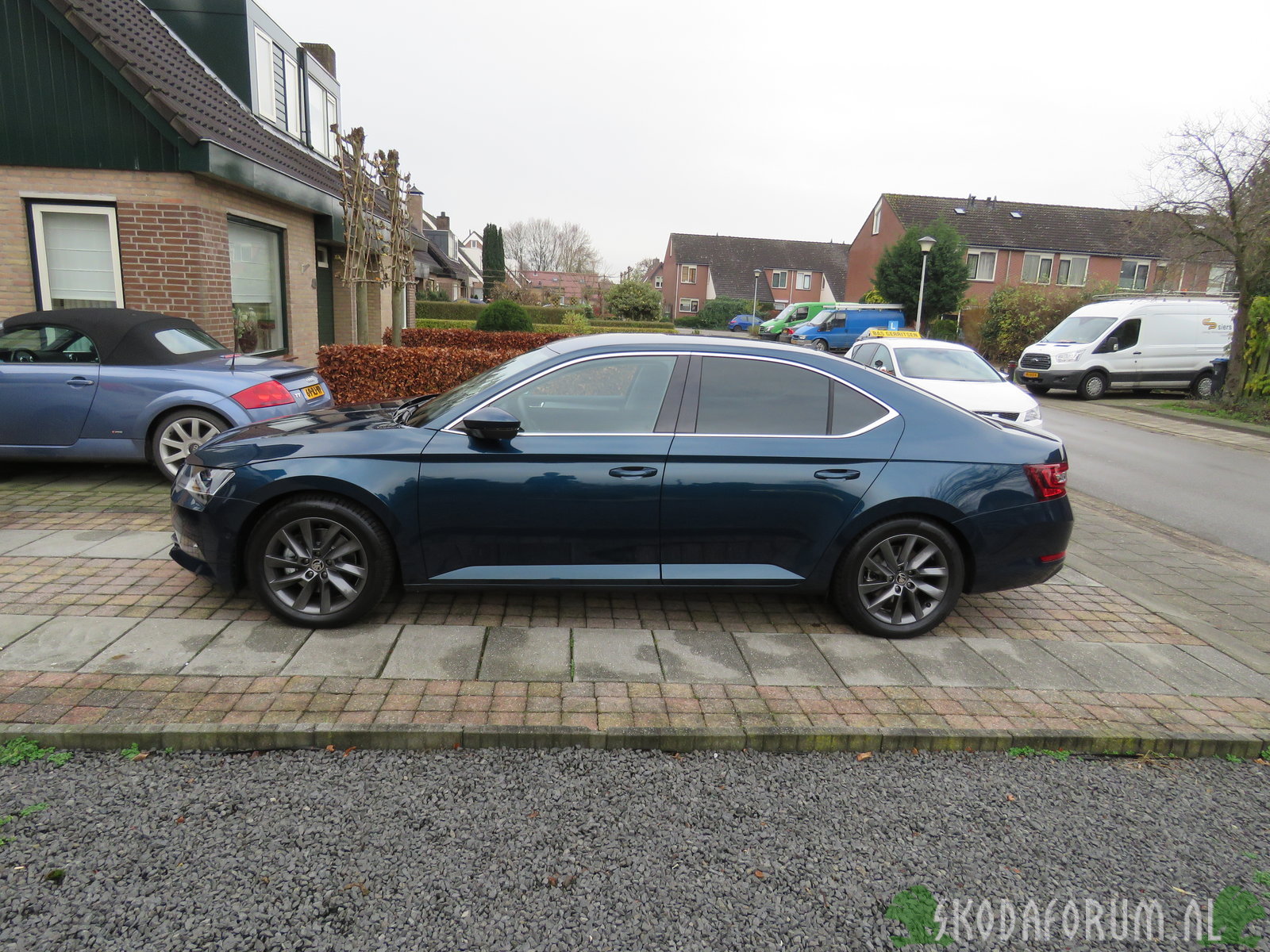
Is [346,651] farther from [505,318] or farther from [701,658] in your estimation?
[505,318]

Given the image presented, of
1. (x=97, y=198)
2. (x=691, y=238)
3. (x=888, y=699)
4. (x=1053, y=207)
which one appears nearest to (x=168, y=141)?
(x=97, y=198)

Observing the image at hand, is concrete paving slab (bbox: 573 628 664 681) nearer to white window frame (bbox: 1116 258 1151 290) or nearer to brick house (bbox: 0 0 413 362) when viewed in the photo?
brick house (bbox: 0 0 413 362)

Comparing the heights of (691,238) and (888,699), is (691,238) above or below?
above

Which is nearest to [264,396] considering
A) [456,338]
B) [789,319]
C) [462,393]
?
[462,393]

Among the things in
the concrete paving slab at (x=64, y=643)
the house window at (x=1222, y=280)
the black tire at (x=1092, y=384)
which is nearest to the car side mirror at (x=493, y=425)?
the concrete paving slab at (x=64, y=643)

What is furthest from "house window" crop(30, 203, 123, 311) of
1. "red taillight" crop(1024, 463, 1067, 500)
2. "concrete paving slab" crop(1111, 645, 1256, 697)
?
"concrete paving slab" crop(1111, 645, 1256, 697)

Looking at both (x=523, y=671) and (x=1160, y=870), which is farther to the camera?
(x=523, y=671)

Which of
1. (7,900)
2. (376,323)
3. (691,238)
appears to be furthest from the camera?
(691,238)

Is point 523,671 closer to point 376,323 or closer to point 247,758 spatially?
point 247,758

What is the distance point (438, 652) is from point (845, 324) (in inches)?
1229

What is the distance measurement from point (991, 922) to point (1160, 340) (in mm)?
21246

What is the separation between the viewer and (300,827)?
9.31 feet

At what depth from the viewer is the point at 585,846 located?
2818 millimetres

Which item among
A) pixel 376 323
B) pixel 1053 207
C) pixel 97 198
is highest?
pixel 1053 207
